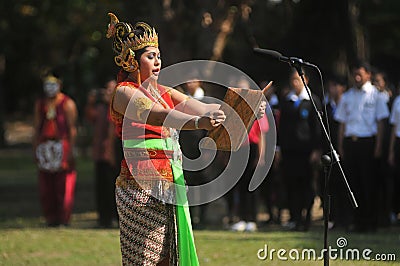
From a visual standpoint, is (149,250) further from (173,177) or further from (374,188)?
(374,188)

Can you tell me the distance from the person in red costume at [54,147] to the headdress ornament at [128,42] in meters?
7.13

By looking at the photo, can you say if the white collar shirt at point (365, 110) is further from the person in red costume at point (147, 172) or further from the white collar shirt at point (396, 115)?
the person in red costume at point (147, 172)

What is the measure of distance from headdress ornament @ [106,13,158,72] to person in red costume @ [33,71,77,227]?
713 centimetres

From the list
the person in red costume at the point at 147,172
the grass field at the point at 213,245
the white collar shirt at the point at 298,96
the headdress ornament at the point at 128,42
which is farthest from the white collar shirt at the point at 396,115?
the headdress ornament at the point at 128,42

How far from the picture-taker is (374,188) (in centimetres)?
1316

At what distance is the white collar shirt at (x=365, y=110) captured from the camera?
12.5 metres

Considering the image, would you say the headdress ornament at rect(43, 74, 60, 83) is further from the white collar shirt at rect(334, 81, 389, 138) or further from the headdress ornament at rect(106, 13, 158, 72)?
the headdress ornament at rect(106, 13, 158, 72)

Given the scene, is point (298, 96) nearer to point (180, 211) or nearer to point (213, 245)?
point (213, 245)

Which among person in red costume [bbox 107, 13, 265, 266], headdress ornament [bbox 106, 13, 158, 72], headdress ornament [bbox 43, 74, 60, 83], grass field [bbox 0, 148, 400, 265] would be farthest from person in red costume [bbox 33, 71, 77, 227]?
person in red costume [bbox 107, 13, 265, 266]

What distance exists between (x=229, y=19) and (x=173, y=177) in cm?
984

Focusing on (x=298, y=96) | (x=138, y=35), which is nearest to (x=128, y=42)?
(x=138, y=35)

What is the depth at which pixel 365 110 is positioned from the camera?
12578 mm

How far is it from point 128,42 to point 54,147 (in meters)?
Answer: 7.48

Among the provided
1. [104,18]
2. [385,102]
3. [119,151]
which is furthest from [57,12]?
[385,102]
